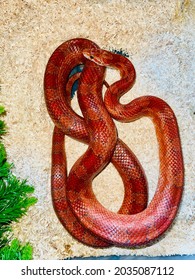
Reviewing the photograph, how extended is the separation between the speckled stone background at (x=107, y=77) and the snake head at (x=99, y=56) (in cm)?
21

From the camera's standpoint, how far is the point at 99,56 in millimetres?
3312

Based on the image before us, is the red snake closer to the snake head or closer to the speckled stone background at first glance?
the snake head

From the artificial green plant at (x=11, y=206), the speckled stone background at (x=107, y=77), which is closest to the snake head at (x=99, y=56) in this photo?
the speckled stone background at (x=107, y=77)

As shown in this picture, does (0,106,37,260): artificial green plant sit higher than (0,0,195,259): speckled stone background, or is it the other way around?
(0,0,195,259): speckled stone background

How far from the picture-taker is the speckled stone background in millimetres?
3242

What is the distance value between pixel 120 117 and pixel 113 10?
3.41 ft

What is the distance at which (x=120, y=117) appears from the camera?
130 inches

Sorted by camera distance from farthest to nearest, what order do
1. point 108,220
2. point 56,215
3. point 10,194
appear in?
point 56,215, point 108,220, point 10,194

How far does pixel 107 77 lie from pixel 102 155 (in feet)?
2.82

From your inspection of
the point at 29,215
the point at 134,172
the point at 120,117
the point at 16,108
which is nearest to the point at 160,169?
the point at 134,172

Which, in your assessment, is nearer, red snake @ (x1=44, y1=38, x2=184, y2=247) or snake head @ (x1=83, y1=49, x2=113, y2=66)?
red snake @ (x1=44, y1=38, x2=184, y2=247)

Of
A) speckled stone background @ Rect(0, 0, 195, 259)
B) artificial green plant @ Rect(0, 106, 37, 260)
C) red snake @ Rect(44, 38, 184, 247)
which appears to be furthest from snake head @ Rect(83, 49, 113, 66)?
artificial green plant @ Rect(0, 106, 37, 260)

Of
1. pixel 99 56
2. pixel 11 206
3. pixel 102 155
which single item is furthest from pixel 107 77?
pixel 11 206

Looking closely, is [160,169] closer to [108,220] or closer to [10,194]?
[108,220]
